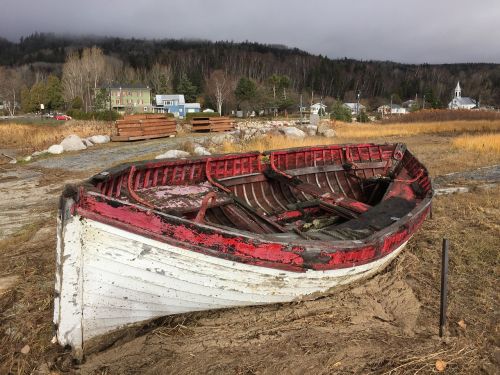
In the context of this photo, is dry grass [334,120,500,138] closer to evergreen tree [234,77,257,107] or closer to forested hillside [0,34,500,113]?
evergreen tree [234,77,257,107]

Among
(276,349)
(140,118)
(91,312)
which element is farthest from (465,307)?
(140,118)

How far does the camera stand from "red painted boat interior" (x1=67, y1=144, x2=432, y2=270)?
130 inches

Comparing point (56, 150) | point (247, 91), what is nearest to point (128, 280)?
point (56, 150)

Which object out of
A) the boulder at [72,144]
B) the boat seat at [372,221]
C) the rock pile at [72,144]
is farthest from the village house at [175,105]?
the boat seat at [372,221]

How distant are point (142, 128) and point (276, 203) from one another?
17.9m

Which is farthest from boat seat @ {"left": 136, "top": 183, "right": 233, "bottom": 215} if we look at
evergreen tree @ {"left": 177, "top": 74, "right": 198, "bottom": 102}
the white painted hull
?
evergreen tree @ {"left": 177, "top": 74, "right": 198, "bottom": 102}

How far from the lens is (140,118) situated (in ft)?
77.4

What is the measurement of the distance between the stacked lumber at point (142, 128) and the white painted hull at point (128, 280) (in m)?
19.5

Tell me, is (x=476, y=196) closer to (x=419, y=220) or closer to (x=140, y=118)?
(x=419, y=220)

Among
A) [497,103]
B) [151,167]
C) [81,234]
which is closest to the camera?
[81,234]

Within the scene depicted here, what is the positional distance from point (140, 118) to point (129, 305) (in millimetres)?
21421

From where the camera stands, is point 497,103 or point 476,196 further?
point 497,103

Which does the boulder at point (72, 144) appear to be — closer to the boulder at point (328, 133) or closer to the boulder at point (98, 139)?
the boulder at point (98, 139)

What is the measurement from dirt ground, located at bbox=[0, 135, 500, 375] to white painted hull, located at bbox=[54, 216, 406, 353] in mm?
343
